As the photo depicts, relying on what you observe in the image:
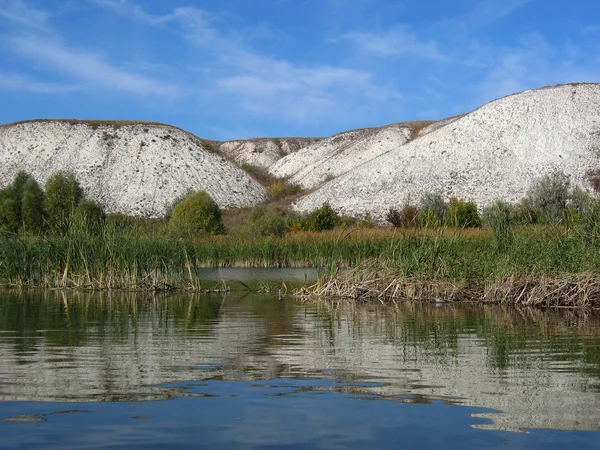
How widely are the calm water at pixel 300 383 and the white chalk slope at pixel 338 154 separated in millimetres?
87810

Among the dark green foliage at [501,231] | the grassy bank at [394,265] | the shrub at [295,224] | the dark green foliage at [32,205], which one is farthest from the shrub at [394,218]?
the dark green foliage at [501,231]

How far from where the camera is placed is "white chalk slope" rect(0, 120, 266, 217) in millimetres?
79375

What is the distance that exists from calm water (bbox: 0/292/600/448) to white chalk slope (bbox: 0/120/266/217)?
6688 centimetres

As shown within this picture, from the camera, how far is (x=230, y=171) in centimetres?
9044

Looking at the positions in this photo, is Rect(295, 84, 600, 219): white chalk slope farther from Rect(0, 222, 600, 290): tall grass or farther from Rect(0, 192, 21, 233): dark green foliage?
Rect(0, 222, 600, 290): tall grass

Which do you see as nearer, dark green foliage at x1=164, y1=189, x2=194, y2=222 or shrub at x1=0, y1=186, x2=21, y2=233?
shrub at x1=0, y1=186, x2=21, y2=233

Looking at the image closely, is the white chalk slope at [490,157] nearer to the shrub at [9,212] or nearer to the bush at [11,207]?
the bush at [11,207]

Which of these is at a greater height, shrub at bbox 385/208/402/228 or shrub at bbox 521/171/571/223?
shrub at bbox 521/171/571/223

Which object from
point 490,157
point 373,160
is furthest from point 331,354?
point 373,160

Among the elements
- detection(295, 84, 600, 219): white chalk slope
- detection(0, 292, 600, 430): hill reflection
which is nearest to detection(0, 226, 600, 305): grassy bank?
detection(0, 292, 600, 430): hill reflection

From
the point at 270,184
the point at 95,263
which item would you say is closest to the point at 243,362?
the point at 95,263

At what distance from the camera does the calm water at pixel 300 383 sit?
448 cm

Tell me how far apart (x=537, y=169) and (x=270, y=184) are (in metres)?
47.6

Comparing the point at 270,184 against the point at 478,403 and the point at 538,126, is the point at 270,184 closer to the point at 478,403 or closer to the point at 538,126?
the point at 538,126
